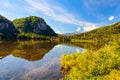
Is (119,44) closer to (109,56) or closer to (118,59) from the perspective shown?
(109,56)

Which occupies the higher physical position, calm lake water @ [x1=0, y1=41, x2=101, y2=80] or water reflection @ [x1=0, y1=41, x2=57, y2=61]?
water reflection @ [x1=0, y1=41, x2=57, y2=61]

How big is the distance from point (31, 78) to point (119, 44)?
1377 centimetres

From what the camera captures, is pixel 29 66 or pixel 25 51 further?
pixel 25 51

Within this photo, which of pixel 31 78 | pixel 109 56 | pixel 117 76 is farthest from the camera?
pixel 31 78

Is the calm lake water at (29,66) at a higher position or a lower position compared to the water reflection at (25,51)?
lower

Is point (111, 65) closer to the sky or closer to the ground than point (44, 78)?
closer to the sky

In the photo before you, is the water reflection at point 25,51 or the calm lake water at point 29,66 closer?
the calm lake water at point 29,66

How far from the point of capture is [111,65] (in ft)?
69.7

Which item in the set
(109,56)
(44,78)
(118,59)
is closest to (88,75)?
(118,59)

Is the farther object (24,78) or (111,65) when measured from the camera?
(24,78)

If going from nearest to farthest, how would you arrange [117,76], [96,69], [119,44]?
[117,76]
[96,69]
[119,44]

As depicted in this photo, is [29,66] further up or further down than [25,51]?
further down

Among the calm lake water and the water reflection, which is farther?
the water reflection

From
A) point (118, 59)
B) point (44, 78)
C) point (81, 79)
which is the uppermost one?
point (118, 59)
